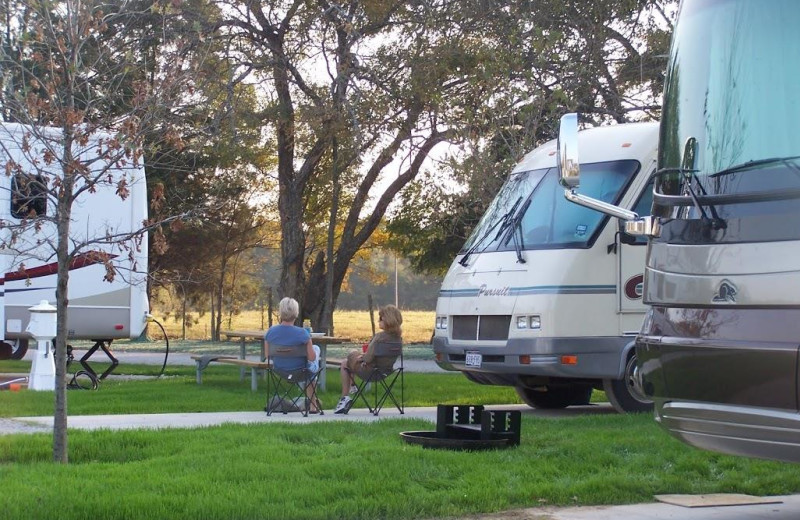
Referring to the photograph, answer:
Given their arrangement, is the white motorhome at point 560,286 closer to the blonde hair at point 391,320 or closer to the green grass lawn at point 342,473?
the blonde hair at point 391,320

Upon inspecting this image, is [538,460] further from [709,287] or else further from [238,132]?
[238,132]

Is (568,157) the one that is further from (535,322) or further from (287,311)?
(287,311)

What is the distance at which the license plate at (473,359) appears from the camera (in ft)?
37.8

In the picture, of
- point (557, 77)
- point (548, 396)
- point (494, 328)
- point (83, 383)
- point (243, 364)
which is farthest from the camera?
point (557, 77)

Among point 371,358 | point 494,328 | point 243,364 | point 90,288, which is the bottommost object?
point 243,364

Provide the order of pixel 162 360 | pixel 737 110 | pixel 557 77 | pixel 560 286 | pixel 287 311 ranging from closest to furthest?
pixel 737 110
pixel 560 286
pixel 287 311
pixel 557 77
pixel 162 360

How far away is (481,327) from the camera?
1159cm

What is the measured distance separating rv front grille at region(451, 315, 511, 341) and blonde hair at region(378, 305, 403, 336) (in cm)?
58

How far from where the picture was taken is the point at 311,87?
23.6 m

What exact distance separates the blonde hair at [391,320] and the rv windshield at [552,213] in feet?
3.41

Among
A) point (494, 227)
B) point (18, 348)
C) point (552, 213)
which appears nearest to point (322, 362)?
point (494, 227)

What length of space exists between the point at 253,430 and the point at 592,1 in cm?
1204

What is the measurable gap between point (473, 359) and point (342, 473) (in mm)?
4272

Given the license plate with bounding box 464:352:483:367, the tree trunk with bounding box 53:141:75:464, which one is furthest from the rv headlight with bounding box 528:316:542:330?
the tree trunk with bounding box 53:141:75:464
